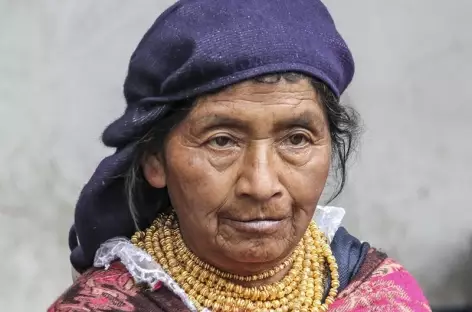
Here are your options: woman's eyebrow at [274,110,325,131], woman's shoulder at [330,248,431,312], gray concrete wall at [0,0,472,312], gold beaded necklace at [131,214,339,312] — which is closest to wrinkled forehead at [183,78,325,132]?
woman's eyebrow at [274,110,325,131]

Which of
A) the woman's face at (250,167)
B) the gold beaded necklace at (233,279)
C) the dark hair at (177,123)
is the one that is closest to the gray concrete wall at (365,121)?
the dark hair at (177,123)

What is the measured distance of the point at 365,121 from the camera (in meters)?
3.60

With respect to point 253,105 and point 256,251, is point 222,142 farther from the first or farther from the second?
point 256,251

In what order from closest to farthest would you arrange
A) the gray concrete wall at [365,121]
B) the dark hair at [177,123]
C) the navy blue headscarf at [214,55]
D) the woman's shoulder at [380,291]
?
the navy blue headscarf at [214,55], the dark hair at [177,123], the woman's shoulder at [380,291], the gray concrete wall at [365,121]

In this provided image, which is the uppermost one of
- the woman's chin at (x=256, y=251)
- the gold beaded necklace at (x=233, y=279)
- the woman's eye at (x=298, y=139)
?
the woman's eye at (x=298, y=139)

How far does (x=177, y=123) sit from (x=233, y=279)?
1.50 feet

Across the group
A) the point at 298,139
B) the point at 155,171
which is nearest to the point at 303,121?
the point at 298,139

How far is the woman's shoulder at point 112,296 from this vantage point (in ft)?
7.04

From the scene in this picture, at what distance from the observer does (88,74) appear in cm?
343

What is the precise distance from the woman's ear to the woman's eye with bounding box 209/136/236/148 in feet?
0.68

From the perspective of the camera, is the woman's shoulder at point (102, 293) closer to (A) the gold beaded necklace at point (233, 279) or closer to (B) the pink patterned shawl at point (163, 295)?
(B) the pink patterned shawl at point (163, 295)

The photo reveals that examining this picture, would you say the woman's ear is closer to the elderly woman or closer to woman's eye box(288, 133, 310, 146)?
the elderly woman

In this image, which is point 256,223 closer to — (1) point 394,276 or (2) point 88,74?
(1) point 394,276

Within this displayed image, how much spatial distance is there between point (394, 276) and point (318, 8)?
775mm
